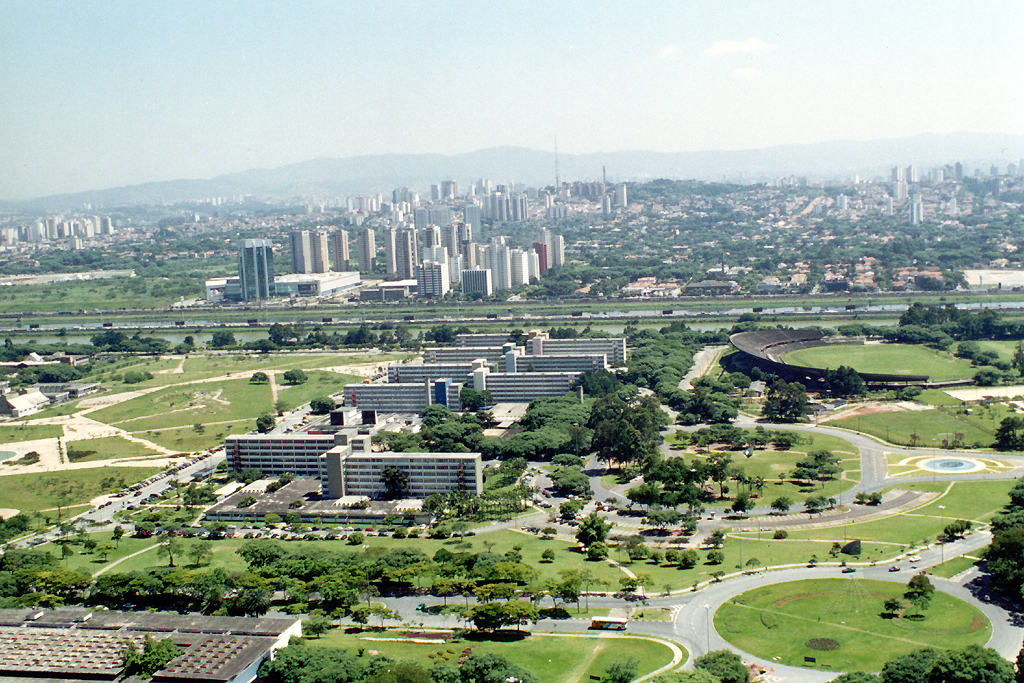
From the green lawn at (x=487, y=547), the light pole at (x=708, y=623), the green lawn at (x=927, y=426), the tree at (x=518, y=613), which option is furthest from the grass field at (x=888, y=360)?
the tree at (x=518, y=613)

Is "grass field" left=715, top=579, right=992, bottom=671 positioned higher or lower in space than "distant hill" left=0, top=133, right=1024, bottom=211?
lower

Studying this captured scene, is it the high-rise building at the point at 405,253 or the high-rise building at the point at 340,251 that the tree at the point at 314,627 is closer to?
the high-rise building at the point at 405,253

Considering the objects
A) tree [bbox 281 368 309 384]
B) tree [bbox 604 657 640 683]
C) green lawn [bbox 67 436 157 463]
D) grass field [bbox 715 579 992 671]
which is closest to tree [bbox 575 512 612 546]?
grass field [bbox 715 579 992 671]

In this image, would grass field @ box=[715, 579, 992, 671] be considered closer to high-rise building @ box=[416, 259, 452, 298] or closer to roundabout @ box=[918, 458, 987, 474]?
roundabout @ box=[918, 458, 987, 474]

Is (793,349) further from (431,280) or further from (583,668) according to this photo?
(431,280)

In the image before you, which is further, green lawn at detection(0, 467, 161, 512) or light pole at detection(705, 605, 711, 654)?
green lawn at detection(0, 467, 161, 512)

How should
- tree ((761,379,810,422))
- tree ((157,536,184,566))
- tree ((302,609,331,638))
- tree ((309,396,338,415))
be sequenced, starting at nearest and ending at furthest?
1. tree ((302,609,331,638))
2. tree ((157,536,184,566))
3. tree ((761,379,810,422))
4. tree ((309,396,338,415))
